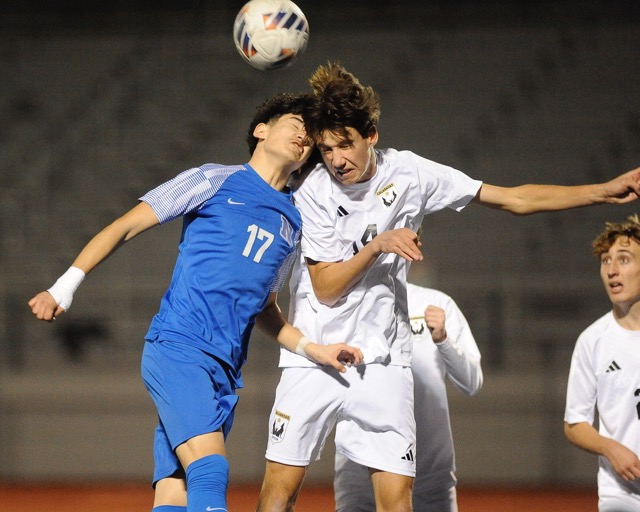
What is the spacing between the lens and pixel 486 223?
7688 millimetres

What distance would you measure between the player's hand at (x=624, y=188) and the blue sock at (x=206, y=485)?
4.85ft

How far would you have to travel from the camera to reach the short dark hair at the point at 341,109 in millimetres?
2850

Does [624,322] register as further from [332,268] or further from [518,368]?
[518,368]

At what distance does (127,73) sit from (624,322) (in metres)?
6.11

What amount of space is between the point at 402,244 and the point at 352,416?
2.33ft

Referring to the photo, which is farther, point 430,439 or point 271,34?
point 430,439

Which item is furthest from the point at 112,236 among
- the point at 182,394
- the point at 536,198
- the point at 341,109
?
the point at 536,198

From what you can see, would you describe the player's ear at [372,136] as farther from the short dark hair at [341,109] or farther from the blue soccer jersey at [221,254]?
the blue soccer jersey at [221,254]

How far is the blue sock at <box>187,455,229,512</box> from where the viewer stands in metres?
2.42

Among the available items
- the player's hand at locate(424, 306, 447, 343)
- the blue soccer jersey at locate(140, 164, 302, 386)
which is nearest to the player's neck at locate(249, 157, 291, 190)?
the blue soccer jersey at locate(140, 164, 302, 386)

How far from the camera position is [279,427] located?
2951 mm

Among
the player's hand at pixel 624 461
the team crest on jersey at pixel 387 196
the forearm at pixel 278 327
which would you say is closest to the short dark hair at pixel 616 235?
the player's hand at pixel 624 461

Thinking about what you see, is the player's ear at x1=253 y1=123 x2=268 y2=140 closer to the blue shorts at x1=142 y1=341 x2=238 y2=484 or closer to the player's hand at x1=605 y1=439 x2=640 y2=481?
the blue shorts at x1=142 y1=341 x2=238 y2=484

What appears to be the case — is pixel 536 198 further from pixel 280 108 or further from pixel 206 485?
pixel 206 485
